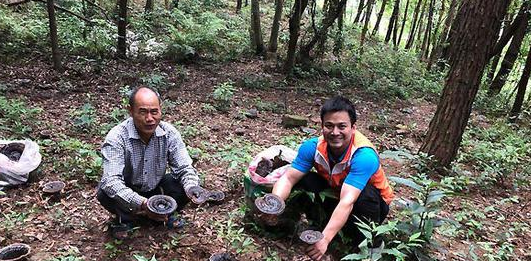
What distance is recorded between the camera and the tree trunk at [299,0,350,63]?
36.0 feet

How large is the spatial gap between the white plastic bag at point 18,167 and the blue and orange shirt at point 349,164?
312 cm

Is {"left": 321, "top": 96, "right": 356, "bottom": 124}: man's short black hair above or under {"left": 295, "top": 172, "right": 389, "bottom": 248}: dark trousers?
above

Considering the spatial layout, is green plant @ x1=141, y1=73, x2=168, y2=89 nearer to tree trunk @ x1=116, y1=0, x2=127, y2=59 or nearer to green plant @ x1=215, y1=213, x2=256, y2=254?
tree trunk @ x1=116, y1=0, x2=127, y2=59

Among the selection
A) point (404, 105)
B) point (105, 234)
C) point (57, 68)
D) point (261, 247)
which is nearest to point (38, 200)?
point (105, 234)

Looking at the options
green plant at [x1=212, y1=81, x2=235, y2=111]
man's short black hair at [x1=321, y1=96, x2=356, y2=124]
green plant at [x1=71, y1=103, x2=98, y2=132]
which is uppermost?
man's short black hair at [x1=321, y1=96, x2=356, y2=124]

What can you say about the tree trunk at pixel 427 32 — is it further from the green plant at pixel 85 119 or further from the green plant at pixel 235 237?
the green plant at pixel 235 237

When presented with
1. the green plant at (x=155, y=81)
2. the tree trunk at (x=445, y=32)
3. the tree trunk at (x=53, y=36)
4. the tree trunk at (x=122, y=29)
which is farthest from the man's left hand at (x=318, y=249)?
the tree trunk at (x=445, y=32)

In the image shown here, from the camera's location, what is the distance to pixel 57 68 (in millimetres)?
8766

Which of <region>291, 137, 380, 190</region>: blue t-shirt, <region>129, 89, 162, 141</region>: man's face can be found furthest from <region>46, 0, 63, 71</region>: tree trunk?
<region>291, 137, 380, 190</region>: blue t-shirt

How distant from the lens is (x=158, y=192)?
376 centimetres

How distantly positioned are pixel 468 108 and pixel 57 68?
7962 mm

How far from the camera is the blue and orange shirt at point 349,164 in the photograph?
3268 mm

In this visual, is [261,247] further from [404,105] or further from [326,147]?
[404,105]

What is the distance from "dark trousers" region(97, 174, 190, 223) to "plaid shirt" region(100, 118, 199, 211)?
0.15ft
